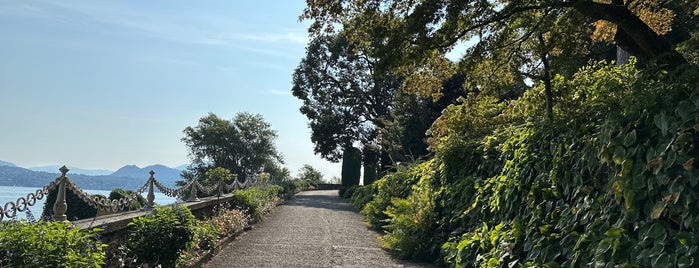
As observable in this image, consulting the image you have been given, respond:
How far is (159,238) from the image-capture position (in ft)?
19.3

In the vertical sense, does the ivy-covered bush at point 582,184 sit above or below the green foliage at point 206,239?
above

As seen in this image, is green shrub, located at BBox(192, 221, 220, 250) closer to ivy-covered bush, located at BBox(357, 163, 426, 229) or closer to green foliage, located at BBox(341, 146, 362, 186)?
ivy-covered bush, located at BBox(357, 163, 426, 229)

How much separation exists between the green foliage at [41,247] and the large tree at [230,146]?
50.6 meters

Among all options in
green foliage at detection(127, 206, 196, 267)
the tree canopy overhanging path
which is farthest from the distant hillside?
the tree canopy overhanging path

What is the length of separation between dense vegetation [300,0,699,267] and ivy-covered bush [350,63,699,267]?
1 cm

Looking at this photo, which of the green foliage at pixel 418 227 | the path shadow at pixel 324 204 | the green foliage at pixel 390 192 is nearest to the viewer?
the green foliage at pixel 418 227

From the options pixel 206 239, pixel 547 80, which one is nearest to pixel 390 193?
pixel 206 239

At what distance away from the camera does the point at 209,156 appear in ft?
180

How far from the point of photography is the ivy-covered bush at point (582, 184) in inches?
134

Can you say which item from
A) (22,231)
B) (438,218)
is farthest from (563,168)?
(22,231)

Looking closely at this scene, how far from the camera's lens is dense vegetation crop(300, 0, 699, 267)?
3547 mm

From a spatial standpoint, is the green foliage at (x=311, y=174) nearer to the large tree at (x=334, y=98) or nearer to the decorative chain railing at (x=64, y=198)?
the large tree at (x=334, y=98)

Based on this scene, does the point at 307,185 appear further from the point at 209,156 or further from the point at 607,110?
the point at 607,110

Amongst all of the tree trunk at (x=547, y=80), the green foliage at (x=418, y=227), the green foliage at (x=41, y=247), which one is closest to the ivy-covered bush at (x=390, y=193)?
the green foliage at (x=418, y=227)
